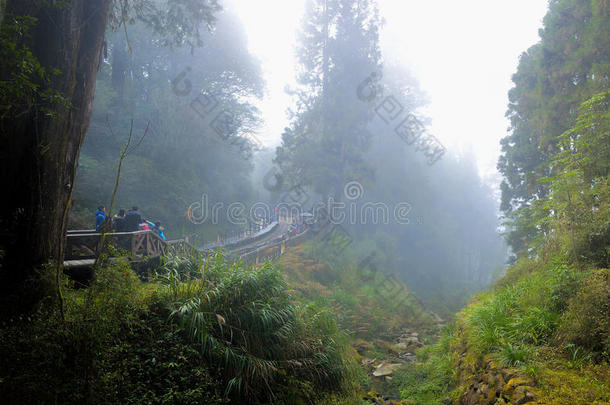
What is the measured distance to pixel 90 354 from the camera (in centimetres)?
346

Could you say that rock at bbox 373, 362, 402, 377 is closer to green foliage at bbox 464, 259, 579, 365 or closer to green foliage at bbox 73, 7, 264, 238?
green foliage at bbox 464, 259, 579, 365

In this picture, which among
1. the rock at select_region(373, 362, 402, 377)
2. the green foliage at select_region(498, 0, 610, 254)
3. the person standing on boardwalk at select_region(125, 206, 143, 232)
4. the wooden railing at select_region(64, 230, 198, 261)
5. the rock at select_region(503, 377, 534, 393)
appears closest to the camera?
the rock at select_region(503, 377, 534, 393)

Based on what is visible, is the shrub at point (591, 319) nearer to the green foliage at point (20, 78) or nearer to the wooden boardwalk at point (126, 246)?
the wooden boardwalk at point (126, 246)

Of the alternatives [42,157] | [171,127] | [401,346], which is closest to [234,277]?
[42,157]

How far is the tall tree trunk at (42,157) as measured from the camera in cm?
421

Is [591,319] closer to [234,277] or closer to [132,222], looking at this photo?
[234,277]

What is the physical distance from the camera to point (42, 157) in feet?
14.4

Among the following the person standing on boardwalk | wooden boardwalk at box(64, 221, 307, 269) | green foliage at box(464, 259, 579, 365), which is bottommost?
green foliage at box(464, 259, 579, 365)

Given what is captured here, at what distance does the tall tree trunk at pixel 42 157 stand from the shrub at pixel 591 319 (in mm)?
6827

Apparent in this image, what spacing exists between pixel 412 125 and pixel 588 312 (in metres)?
30.5

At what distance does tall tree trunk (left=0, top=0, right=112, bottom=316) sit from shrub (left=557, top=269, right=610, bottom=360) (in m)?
6.83

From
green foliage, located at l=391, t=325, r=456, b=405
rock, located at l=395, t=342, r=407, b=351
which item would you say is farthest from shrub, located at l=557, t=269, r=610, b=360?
rock, located at l=395, t=342, r=407, b=351

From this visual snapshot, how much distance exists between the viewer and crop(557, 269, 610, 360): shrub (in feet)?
13.6

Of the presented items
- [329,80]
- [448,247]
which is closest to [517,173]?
[329,80]
